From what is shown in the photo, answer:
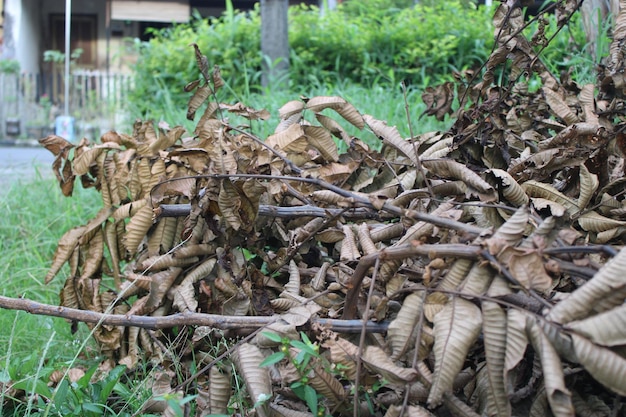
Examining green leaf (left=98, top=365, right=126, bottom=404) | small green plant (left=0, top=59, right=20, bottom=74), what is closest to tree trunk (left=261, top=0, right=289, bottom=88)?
green leaf (left=98, top=365, right=126, bottom=404)

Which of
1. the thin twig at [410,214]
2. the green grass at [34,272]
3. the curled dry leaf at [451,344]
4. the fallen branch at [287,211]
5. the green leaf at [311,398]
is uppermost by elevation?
the thin twig at [410,214]

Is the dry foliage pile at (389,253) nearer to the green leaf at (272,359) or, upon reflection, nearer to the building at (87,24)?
the green leaf at (272,359)

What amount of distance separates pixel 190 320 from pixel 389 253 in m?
0.53

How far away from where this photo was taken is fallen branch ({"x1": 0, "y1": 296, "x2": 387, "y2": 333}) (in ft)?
4.67

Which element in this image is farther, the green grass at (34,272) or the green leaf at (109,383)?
the green grass at (34,272)

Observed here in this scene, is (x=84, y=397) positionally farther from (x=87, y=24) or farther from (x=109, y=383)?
(x=87, y=24)

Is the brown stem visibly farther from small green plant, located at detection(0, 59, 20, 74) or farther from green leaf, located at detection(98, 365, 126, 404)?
small green plant, located at detection(0, 59, 20, 74)

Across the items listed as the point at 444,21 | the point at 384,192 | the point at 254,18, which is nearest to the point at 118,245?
the point at 384,192

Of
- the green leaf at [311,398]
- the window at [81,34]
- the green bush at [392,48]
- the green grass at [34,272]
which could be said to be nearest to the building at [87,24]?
the window at [81,34]

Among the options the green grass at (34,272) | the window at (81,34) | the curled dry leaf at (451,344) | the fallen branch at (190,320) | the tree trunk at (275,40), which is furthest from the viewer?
the window at (81,34)

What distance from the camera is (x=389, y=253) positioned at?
4.30 feet

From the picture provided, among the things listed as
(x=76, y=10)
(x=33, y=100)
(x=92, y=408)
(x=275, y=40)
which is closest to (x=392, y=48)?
(x=275, y=40)

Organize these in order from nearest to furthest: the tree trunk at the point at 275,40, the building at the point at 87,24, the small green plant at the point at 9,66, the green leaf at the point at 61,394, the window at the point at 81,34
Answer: the green leaf at the point at 61,394 < the tree trunk at the point at 275,40 < the building at the point at 87,24 < the small green plant at the point at 9,66 < the window at the point at 81,34

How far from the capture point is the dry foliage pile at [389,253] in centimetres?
117
